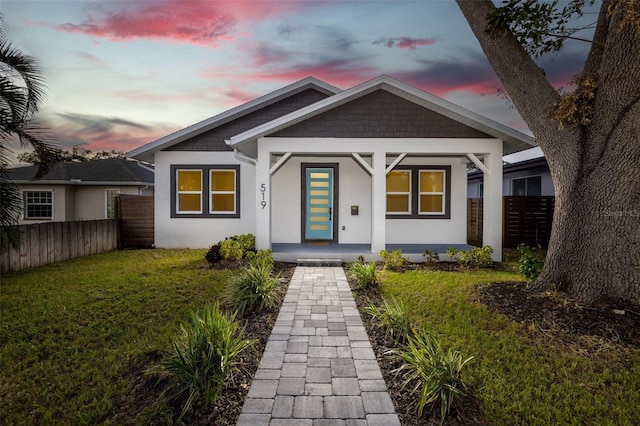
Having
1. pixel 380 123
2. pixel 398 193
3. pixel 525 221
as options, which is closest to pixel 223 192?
pixel 380 123

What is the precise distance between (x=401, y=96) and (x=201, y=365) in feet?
26.5

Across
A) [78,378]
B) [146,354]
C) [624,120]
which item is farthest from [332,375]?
[624,120]

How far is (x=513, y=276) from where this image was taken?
24.8 feet

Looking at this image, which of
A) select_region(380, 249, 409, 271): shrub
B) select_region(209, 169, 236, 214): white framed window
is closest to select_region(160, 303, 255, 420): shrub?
select_region(380, 249, 409, 271): shrub

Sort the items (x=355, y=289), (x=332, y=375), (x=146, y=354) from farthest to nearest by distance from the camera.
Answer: (x=355, y=289) < (x=146, y=354) < (x=332, y=375)

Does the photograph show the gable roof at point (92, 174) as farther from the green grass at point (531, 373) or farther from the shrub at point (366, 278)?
the green grass at point (531, 373)

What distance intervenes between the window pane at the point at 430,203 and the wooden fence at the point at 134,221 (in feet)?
31.0

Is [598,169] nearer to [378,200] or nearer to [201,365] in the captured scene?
[378,200]

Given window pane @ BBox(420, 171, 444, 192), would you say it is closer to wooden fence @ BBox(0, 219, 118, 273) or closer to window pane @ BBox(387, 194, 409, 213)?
window pane @ BBox(387, 194, 409, 213)

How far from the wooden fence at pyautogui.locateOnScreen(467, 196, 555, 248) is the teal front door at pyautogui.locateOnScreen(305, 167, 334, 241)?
5.51 metres

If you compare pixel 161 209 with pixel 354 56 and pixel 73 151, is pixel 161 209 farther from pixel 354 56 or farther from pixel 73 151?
pixel 73 151

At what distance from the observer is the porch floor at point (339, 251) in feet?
29.8

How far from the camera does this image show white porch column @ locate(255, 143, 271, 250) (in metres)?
8.98

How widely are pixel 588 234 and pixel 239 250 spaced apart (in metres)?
7.24
